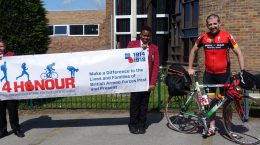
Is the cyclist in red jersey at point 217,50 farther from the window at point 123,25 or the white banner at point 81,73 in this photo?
the window at point 123,25

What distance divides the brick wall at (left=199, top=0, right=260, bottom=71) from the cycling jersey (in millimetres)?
6194

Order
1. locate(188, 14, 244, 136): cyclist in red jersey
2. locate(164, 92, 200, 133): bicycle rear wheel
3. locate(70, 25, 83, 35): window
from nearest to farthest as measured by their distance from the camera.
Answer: locate(188, 14, 244, 136): cyclist in red jersey
locate(164, 92, 200, 133): bicycle rear wheel
locate(70, 25, 83, 35): window

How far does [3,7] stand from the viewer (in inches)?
359

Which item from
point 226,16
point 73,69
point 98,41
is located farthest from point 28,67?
point 98,41

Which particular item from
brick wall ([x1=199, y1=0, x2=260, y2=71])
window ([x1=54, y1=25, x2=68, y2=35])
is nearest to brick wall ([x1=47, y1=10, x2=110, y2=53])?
window ([x1=54, y1=25, x2=68, y2=35])

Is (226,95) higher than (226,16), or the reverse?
(226,16)

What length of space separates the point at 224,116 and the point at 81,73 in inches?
101

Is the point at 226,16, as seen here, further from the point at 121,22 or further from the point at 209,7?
the point at 121,22

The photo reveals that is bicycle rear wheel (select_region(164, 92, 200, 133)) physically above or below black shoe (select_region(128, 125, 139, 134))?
A: above

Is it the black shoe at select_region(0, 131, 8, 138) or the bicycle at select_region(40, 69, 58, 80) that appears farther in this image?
the bicycle at select_region(40, 69, 58, 80)

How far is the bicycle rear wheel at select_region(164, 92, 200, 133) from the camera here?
711 centimetres

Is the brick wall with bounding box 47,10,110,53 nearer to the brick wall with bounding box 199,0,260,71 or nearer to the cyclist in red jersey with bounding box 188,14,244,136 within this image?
the brick wall with bounding box 199,0,260,71

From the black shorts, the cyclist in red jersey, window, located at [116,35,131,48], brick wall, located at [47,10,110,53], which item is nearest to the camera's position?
the cyclist in red jersey

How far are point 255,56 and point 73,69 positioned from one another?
6.95m
